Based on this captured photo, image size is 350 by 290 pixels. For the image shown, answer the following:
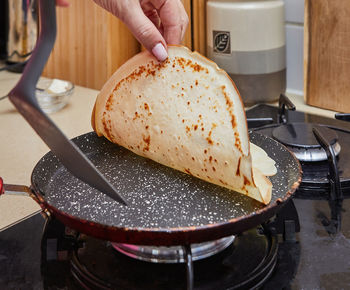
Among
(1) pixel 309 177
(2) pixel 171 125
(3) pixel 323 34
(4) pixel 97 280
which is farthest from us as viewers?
(3) pixel 323 34

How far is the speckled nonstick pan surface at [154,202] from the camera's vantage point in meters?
0.70

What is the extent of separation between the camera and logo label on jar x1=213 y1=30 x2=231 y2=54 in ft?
4.91

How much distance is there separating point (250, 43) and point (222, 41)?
8 centimetres

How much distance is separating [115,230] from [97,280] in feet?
0.39

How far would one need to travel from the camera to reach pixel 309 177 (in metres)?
1.08

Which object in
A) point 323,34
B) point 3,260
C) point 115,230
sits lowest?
point 3,260

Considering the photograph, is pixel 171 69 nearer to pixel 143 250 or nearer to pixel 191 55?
pixel 191 55

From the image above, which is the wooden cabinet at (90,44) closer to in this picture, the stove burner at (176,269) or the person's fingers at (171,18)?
the person's fingers at (171,18)

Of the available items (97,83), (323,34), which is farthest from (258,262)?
(97,83)

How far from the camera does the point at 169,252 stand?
2.69 ft

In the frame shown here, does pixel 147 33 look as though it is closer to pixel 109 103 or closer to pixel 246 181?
pixel 109 103

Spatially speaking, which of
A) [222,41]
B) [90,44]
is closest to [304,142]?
[222,41]

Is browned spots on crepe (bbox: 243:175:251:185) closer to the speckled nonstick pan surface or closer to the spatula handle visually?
the speckled nonstick pan surface

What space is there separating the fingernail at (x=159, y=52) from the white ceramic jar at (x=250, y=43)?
0.64 metres
